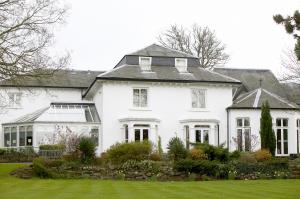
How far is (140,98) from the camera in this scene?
40438 mm

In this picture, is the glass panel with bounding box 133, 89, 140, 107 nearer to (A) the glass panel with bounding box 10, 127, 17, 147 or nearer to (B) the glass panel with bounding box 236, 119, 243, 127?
(B) the glass panel with bounding box 236, 119, 243, 127

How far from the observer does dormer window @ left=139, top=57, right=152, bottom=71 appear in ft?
137

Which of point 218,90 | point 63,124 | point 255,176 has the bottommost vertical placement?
point 255,176

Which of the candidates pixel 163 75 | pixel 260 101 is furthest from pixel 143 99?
pixel 260 101

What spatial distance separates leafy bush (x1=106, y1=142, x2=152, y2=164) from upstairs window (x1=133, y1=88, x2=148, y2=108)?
11.2 metres

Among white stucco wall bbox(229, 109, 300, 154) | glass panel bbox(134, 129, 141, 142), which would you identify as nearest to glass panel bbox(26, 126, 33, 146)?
glass panel bbox(134, 129, 141, 142)

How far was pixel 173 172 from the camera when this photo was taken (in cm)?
2666

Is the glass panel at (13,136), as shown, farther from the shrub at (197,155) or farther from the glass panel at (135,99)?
the shrub at (197,155)

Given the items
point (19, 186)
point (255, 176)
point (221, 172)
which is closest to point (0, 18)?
point (19, 186)

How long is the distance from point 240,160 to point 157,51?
55.2 feet

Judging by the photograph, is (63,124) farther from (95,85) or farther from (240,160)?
(240,160)

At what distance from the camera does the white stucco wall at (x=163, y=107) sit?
131 feet

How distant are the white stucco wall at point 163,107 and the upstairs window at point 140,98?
287 millimetres

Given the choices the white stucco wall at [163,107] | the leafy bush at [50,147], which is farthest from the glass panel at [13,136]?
the white stucco wall at [163,107]
